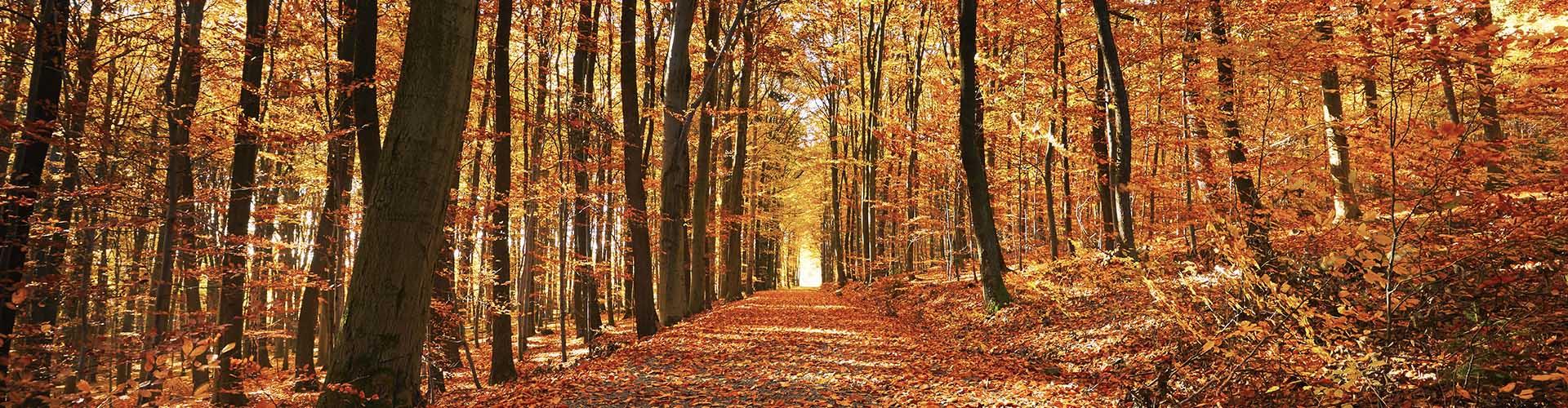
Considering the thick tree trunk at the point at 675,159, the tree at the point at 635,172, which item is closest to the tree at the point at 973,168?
the thick tree trunk at the point at 675,159

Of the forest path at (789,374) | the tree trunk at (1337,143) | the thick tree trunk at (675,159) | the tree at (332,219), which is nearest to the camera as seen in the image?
the forest path at (789,374)

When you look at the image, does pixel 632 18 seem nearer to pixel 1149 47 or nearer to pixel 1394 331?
pixel 1149 47

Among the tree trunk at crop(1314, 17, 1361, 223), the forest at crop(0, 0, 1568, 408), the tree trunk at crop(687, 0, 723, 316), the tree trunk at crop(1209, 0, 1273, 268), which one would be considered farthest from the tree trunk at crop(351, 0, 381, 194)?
the tree trunk at crop(1314, 17, 1361, 223)

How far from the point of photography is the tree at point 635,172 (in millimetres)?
12453

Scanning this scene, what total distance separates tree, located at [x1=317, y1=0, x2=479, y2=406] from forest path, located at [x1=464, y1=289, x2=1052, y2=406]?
2363mm

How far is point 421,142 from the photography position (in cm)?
456

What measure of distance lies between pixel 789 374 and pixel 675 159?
6246 mm

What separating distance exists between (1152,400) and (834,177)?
20849 millimetres

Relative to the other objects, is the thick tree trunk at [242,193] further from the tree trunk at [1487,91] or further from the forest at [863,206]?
the tree trunk at [1487,91]

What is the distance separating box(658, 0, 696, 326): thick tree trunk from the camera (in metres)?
12.6

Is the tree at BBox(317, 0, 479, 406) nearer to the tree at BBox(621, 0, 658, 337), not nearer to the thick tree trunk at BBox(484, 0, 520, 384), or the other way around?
the thick tree trunk at BBox(484, 0, 520, 384)

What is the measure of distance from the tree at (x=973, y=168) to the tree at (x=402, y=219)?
885 cm

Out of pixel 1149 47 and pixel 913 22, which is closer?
pixel 1149 47

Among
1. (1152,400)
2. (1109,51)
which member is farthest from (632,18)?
(1152,400)
